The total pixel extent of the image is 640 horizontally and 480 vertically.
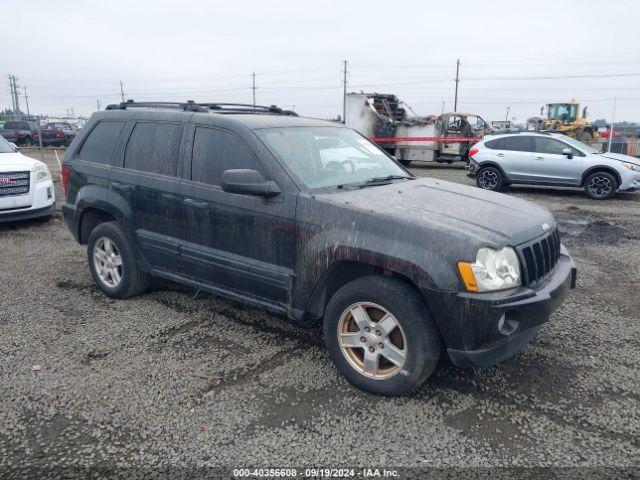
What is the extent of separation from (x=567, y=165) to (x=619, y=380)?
33.3ft

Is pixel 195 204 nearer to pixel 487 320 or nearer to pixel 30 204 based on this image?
pixel 487 320

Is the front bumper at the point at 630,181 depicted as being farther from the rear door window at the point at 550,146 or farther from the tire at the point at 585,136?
the tire at the point at 585,136

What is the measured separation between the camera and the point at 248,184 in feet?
12.0

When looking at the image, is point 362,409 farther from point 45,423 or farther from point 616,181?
point 616,181

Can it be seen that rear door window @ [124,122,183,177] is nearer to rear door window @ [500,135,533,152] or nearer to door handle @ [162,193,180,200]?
door handle @ [162,193,180,200]

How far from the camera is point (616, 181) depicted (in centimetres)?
1208

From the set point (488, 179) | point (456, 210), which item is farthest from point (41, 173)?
point (488, 179)

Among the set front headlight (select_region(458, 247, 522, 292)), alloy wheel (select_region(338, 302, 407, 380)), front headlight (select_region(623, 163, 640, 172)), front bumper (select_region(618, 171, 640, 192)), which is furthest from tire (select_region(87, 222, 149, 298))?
front headlight (select_region(623, 163, 640, 172))

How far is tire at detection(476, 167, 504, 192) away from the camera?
13641 millimetres

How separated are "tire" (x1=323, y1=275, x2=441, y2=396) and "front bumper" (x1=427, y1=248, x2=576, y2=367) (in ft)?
0.43

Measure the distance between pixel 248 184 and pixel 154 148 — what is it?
1486 mm

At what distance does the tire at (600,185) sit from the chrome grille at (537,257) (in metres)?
9.80

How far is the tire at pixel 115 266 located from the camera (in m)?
4.95

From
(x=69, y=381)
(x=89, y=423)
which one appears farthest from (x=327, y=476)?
(x=69, y=381)
